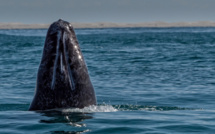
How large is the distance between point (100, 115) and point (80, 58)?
1.38m

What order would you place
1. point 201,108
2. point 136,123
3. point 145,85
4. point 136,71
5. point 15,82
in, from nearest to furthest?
1. point 136,123
2. point 201,108
3. point 145,85
4. point 15,82
5. point 136,71

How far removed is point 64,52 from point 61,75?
47 cm

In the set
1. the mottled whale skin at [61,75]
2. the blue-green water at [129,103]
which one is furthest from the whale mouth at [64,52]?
the blue-green water at [129,103]

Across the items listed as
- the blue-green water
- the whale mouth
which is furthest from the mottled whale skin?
the blue-green water

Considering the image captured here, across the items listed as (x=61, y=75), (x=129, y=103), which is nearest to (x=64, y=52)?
(x=61, y=75)

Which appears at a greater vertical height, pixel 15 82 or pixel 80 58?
pixel 80 58

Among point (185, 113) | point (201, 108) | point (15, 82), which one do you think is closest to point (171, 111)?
point (185, 113)

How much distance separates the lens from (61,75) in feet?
30.2

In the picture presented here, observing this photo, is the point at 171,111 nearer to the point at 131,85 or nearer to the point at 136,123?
the point at 136,123

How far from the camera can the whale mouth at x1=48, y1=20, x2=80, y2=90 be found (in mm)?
9242

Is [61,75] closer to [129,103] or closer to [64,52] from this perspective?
[64,52]

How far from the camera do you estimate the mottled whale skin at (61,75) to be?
9234mm

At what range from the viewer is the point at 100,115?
33.0ft

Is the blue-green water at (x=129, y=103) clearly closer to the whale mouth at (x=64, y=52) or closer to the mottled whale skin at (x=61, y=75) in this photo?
the mottled whale skin at (x=61, y=75)
